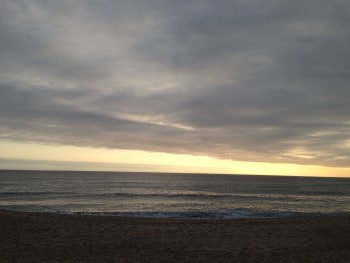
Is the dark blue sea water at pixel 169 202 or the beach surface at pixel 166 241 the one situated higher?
the beach surface at pixel 166 241

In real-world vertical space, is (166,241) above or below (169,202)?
above

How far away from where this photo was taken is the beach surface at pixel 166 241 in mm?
11406

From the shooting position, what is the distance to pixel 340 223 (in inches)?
800

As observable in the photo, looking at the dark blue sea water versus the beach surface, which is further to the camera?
the dark blue sea water

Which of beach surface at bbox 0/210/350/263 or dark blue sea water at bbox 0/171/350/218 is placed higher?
beach surface at bbox 0/210/350/263

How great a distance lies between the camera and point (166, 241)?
13953mm

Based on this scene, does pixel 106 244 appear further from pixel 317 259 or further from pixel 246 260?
pixel 317 259

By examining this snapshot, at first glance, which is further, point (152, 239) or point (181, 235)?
point (181, 235)

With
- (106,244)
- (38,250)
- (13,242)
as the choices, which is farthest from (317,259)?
(13,242)

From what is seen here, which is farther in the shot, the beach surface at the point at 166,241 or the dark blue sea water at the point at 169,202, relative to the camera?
the dark blue sea water at the point at 169,202

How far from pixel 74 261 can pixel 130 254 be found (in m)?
1.92

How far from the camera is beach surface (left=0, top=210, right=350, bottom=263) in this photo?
1141 centimetres

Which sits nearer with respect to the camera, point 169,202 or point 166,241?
point 166,241

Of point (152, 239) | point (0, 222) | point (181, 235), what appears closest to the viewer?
point (152, 239)
